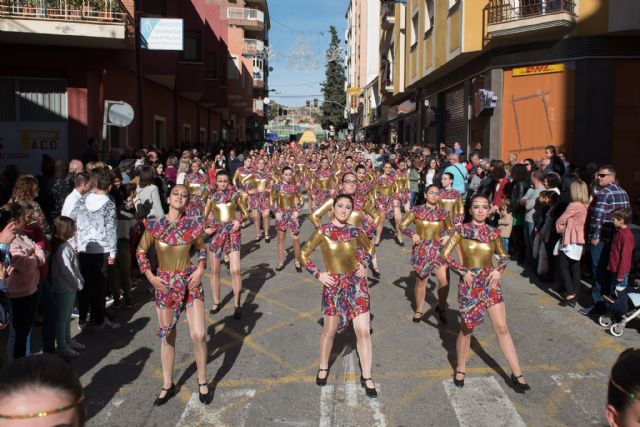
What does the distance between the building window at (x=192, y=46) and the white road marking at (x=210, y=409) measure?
83.8ft

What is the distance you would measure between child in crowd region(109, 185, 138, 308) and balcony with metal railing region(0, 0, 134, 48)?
837 centimetres

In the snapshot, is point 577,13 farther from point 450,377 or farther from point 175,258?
point 175,258

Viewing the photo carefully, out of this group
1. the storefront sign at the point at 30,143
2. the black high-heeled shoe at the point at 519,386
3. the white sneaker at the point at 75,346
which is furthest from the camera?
the storefront sign at the point at 30,143

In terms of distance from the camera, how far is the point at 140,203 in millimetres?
9406

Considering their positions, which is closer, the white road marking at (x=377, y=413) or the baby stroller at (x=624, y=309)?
the white road marking at (x=377, y=413)

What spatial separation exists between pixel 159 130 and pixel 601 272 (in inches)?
832

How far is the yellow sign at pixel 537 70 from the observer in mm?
16984

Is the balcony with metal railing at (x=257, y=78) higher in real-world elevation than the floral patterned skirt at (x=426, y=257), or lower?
higher

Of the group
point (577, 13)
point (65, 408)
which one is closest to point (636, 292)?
point (65, 408)

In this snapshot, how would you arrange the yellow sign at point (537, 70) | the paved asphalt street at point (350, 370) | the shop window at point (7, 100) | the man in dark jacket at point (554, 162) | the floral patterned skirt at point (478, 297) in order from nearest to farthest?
the paved asphalt street at point (350, 370) → the floral patterned skirt at point (478, 297) → the man in dark jacket at point (554, 162) → the shop window at point (7, 100) → the yellow sign at point (537, 70)

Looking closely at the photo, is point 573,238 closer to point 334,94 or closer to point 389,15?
point 389,15

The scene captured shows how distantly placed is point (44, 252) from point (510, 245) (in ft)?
32.8

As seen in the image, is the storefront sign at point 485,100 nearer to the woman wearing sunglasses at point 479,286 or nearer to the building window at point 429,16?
the building window at point 429,16

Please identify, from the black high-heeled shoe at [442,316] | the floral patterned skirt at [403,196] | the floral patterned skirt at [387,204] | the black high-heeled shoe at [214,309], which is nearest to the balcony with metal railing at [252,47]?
the floral patterned skirt at [403,196]
